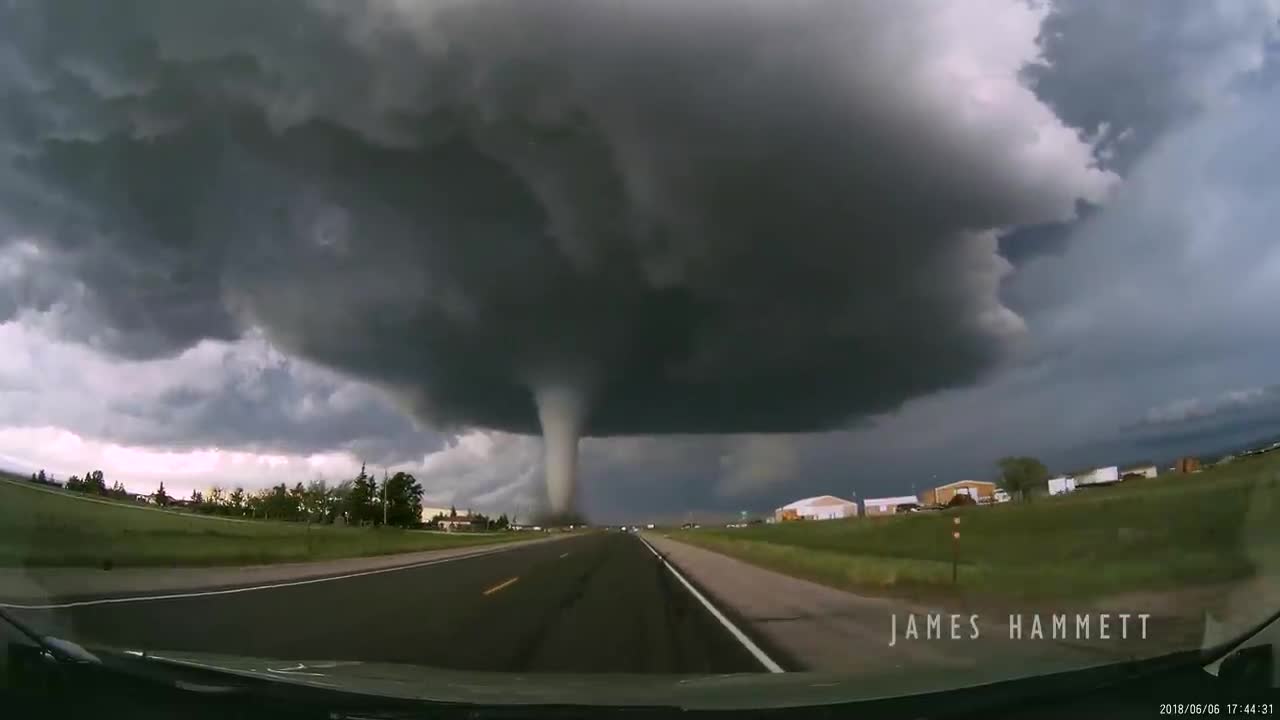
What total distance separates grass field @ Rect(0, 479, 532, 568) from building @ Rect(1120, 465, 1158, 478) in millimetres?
25181

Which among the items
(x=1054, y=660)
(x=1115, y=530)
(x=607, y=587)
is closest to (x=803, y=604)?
(x=607, y=587)

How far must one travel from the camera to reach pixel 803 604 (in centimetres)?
1560

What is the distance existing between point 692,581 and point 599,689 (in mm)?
19403

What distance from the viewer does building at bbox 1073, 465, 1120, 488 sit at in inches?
1050

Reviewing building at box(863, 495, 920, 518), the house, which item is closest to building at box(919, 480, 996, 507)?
building at box(863, 495, 920, 518)

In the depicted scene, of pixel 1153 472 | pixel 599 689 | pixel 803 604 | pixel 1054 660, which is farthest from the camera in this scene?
pixel 1153 472

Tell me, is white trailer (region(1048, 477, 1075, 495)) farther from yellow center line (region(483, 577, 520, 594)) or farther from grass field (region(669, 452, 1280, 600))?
yellow center line (region(483, 577, 520, 594))

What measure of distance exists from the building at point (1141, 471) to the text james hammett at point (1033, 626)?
12942 mm

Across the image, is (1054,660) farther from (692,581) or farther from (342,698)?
(692,581)

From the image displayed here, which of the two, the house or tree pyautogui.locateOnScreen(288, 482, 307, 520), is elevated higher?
tree pyautogui.locateOnScreen(288, 482, 307, 520)

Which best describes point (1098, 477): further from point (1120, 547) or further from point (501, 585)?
point (501, 585)

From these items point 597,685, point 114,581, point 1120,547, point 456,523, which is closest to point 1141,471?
point 1120,547

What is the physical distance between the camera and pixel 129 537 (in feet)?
71.4

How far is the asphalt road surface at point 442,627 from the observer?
8656mm
